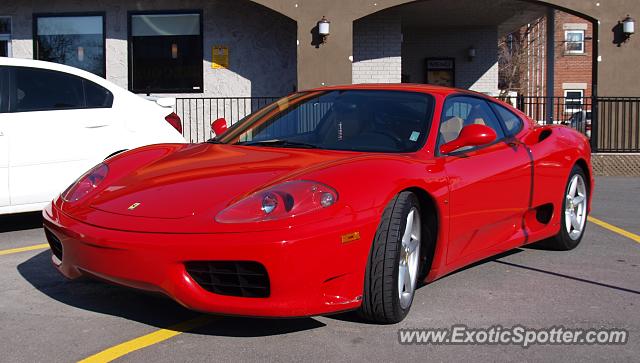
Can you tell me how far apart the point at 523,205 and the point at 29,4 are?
42.4ft

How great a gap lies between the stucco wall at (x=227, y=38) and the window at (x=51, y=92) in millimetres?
8049

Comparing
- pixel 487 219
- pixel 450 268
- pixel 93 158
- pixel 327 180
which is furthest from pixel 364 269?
pixel 93 158

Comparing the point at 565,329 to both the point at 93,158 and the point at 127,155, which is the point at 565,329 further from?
the point at 93,158

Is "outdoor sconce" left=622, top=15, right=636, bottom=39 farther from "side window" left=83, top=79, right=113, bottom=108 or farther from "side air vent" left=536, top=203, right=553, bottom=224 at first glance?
"side window" left=83, top=79, right=113, bottom=108

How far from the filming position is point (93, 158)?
271 inches

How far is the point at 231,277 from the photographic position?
348 centimetres

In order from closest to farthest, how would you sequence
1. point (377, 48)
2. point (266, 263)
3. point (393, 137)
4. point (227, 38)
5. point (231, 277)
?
point (266, 263) < point (231, 277) < point (393, 137) < point (227, 38) < point (377, 48)

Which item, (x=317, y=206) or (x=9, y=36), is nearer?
(x=317, y=206)

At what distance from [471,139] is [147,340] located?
7.10 ft

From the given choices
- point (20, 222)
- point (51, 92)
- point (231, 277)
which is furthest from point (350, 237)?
point (20, 222)

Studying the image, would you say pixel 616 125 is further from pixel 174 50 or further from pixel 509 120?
pixel 509 120

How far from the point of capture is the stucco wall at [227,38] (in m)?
15.0

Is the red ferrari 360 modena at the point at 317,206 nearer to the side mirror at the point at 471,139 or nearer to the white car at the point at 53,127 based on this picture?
the side mirror at the point at 471,139

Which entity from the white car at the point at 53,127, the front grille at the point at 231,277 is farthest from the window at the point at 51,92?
the front grille at the point at 231,277
